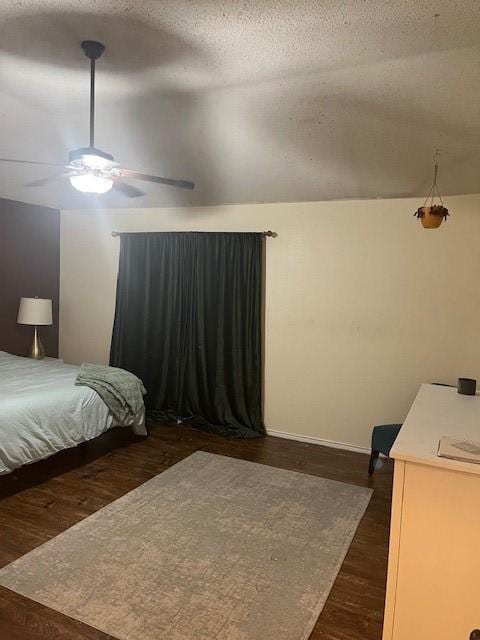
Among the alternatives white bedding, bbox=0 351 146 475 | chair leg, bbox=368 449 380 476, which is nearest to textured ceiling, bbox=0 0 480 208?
white bedding, bbox=0 351 146 475

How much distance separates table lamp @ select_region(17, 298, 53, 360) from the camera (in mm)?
4824

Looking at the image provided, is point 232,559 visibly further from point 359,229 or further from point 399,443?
point 359,229

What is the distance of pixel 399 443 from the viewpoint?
172cm

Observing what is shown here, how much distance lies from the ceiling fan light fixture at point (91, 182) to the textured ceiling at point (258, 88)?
43 centimetres

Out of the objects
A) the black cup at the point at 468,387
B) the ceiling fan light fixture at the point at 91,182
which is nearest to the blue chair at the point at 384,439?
the black cup at the point at 468,387

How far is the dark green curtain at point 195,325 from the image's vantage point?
4.47 m

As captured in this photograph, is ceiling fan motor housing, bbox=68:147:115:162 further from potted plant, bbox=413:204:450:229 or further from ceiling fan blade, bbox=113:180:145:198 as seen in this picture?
potted plant, bbox=413:204:450:229

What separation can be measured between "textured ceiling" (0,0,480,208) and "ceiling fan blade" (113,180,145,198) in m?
0.54

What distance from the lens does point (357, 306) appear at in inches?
161

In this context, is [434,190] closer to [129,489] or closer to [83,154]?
[83,154]

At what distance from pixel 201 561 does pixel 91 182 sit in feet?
6.76

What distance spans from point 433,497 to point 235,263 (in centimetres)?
323

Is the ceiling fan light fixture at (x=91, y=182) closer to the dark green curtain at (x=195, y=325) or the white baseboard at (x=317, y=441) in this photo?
the dark green curtain at (x=195, y=325)

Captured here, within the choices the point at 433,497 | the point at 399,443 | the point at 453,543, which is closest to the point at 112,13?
the point at 399,443
